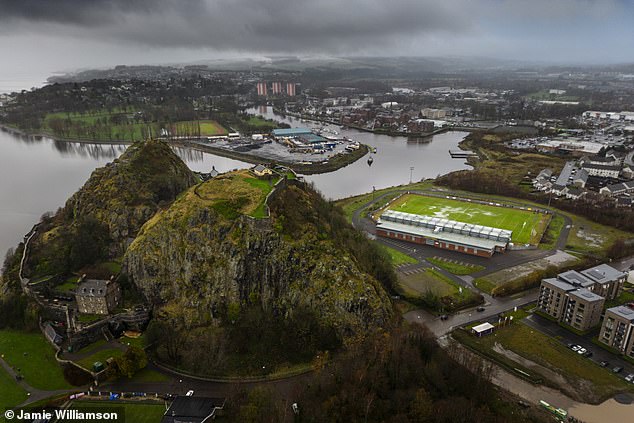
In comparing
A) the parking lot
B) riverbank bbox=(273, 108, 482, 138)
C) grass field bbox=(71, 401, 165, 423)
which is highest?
riverbank bbox=(273, 108, 482, 138)

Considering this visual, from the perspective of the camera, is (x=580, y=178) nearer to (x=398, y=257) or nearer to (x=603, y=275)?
(x=603, y=275)

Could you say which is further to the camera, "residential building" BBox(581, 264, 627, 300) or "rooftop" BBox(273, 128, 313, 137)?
"rooftop" BBox(273, 128, 313, 137)

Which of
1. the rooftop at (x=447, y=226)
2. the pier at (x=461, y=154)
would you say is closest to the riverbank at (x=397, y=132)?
the pier at (x=461, y=154)

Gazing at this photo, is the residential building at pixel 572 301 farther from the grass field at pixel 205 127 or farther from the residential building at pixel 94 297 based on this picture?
the grass field at pixel 205 127

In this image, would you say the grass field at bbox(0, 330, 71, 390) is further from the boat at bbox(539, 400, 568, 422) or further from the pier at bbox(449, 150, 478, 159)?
the pier at bbox(449, 150, 478, 159)

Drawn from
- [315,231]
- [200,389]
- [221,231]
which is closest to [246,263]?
[221,231]

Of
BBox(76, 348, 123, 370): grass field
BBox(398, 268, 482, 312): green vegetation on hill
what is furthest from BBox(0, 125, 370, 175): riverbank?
BBox(76, 348, 123, 370): grass field
